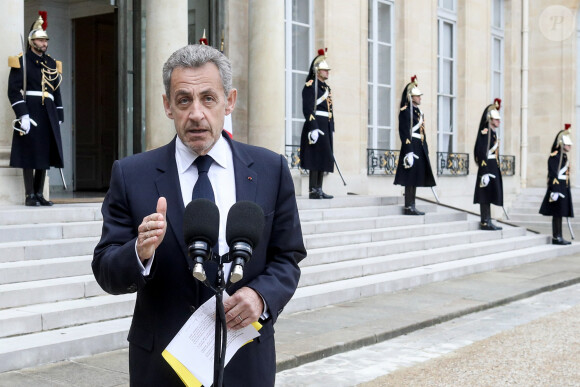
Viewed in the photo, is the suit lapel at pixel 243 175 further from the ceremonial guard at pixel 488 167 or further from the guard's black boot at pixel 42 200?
the ceremonial guard at pixel 488 167

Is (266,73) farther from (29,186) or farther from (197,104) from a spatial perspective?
(197,104)

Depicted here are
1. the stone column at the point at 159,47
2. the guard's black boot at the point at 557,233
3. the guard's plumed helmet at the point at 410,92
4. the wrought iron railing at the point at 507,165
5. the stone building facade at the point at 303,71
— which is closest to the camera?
the stone column at the point at 159,47

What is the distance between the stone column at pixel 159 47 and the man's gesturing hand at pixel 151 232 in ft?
30.2

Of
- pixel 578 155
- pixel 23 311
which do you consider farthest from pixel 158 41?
pixel 578 155

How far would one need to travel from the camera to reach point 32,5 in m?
13.9

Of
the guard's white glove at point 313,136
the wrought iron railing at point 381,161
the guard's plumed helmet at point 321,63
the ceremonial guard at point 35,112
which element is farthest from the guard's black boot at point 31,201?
the wrought iron railing at point 381,161

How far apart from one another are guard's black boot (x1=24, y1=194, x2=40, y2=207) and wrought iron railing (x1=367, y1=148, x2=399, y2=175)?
26.9ft

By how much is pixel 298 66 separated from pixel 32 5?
4664mm

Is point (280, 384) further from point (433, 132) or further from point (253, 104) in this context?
point (433, 132)

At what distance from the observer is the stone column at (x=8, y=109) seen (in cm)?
890

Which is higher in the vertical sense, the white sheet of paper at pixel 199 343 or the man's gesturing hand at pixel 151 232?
the man's gesturing hand at pixel 151 232

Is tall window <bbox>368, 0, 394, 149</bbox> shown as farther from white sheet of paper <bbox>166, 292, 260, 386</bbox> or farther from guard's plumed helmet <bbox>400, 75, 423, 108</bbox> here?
white sheet of paper <bbox>166, 292, 260, 386</bbox>

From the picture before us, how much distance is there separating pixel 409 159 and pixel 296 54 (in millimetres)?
3006

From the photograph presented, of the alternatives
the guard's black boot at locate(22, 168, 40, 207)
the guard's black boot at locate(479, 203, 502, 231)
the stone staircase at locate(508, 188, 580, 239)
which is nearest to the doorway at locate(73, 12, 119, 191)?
the guard's black boot at locate(22, 168, 40, 207)
